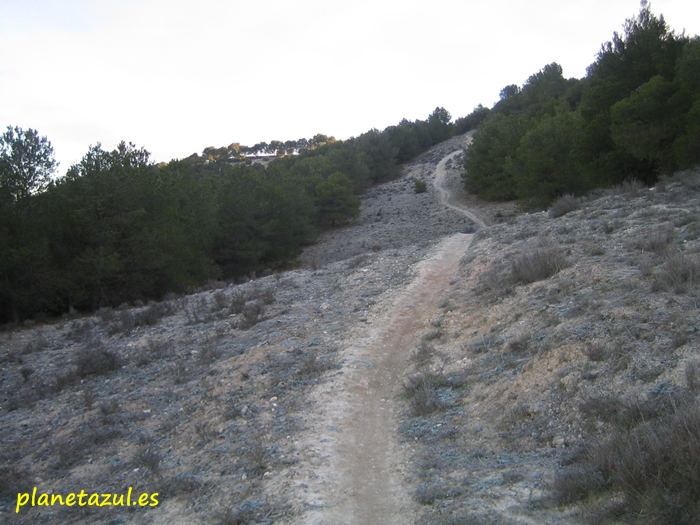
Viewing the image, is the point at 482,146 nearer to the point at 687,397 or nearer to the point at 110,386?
the point at 110,386

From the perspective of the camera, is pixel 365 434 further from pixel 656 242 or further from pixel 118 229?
pixel 118 229

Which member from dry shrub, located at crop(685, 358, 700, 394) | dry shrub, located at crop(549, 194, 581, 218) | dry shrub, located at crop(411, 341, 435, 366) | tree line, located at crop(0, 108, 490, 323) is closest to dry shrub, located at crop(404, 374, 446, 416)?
dry shrub, located at crop(411, 341, 435, 366)

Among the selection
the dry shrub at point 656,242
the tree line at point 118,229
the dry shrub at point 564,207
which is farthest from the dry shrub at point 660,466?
the tree line at point 118,229

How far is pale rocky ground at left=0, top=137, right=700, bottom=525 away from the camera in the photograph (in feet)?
17.7

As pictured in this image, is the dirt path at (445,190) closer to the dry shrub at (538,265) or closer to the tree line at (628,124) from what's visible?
the tree line at (628,124)

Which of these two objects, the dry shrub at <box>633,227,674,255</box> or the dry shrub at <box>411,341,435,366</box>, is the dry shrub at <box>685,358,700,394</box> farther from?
the dry shrub at <box>633,227,674,255</box>

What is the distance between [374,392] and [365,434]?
1.32m

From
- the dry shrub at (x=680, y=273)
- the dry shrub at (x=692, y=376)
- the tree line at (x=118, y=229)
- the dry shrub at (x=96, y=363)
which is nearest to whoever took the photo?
the dry shrub at (x=692, y=376)

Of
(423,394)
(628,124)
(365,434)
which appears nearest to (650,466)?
(365,434)

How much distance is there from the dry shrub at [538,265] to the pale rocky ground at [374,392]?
0.25m

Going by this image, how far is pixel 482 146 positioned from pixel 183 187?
26483mm

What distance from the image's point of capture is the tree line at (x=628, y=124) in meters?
20.8

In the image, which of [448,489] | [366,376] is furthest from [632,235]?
[448,489]

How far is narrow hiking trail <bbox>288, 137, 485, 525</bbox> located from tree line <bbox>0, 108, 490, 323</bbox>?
14.7 metres
